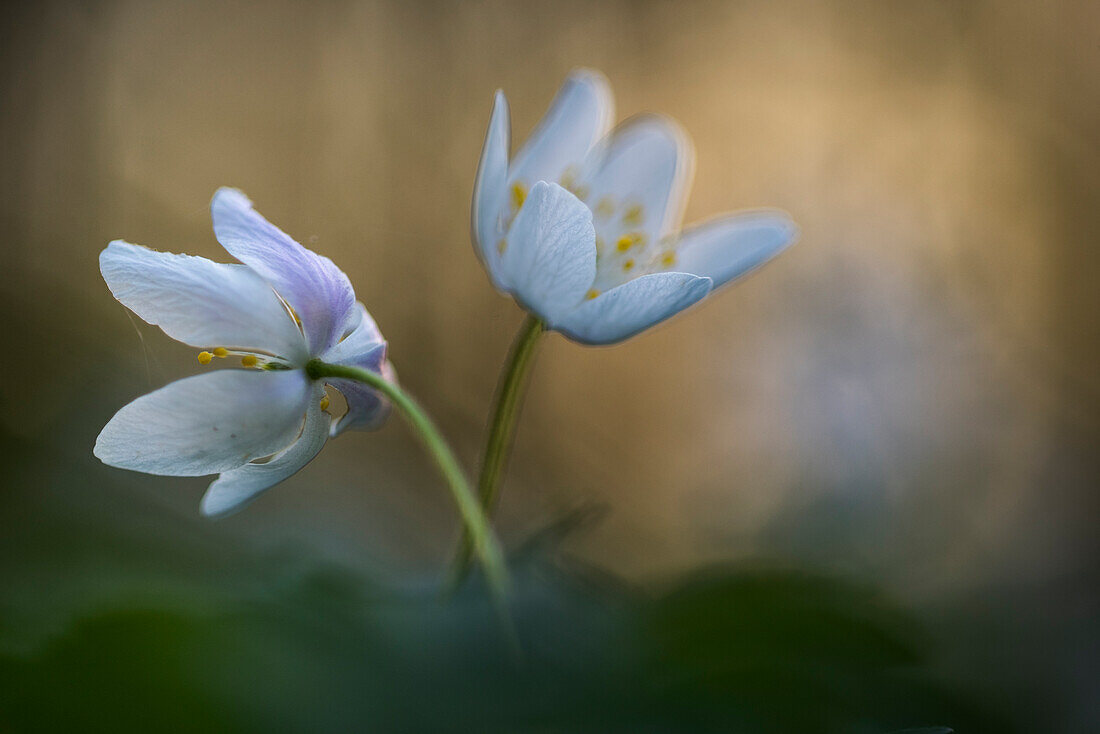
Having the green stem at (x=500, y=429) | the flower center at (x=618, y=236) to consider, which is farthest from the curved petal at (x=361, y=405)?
the flower center at (x=618, y=236)

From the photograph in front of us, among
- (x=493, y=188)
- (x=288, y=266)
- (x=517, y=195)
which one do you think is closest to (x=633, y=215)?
(x=517, y=195)

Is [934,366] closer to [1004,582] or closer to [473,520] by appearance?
[1004,582]

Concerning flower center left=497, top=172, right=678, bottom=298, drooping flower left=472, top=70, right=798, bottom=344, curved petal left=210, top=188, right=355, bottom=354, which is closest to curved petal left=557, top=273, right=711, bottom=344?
drooping flower left=472, top=70, right=798, bottom=344

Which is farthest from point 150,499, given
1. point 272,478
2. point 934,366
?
point 934,366

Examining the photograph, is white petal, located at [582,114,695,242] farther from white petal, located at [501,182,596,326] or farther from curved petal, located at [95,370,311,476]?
curved petal, located at [95,370,311,476]

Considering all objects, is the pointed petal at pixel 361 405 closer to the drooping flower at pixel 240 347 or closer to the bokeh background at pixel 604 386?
the drooping flower at pixel 240 347

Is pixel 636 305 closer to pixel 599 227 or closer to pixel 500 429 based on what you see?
pixel 500 429
